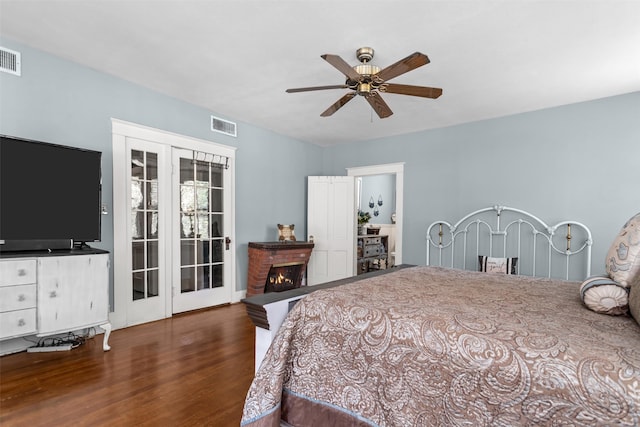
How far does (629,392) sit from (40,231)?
3619 mm

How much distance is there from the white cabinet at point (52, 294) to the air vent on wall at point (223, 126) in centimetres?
229

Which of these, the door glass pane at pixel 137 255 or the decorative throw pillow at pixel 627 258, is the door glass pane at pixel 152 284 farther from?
the decorative throw pillow at pixel 627 258

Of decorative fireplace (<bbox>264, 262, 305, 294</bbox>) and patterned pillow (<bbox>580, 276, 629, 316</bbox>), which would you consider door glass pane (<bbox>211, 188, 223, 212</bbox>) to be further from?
patterned pillow (<bbox>580, 276, 629, 316</bbox>)

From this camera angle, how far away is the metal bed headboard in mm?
3977

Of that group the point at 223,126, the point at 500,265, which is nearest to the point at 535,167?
the point at 500,265

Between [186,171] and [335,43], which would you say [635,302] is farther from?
[186,171]

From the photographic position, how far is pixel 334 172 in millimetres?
6312

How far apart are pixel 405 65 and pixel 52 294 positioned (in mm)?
3173

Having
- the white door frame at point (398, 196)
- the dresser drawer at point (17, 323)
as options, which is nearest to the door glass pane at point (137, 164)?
the dresser drawer at point (17, 323)

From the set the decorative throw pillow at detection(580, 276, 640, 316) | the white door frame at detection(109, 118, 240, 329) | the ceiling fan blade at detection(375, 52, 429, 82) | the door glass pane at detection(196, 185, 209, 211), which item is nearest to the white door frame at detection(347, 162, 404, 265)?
the door glass pane at detection(196, 185, 209, 211)

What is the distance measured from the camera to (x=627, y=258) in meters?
1.54

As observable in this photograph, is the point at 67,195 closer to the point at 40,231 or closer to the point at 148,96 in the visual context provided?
the point at 40,231

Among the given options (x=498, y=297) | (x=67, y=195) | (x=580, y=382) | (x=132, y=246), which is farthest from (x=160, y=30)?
(x=580, y=382)

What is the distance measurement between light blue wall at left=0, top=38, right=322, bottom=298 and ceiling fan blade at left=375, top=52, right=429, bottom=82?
2.74 metres
